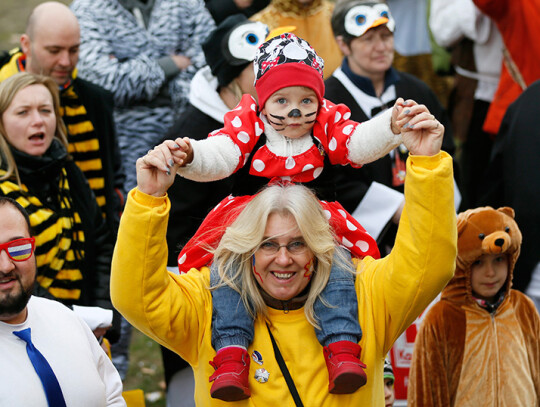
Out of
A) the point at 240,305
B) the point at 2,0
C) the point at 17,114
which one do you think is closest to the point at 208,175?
the point at 240,305

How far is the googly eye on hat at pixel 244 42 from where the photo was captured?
4.38 m

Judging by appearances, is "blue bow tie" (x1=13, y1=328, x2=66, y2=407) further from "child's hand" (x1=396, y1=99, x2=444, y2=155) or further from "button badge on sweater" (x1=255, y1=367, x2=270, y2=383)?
"child's hand" (x1=396, y1=99, x2=444, y2=155)

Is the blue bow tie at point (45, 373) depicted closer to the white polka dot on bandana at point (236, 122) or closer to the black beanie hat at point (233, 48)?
the white polka dot on bandana at point (236, 122)

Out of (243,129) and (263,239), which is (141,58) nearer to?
(243,129)

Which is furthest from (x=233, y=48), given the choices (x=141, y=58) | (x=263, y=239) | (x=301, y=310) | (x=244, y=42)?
(x=301, y=310)

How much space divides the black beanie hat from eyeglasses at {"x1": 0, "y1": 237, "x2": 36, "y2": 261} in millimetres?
1783

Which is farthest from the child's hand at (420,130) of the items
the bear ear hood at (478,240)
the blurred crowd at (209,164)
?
the bear ear hood at (478,240)

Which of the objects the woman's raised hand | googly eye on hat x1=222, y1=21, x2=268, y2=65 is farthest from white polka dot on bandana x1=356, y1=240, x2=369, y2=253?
googly eye on hat x1=222, y1=21, x2=268, y2=65

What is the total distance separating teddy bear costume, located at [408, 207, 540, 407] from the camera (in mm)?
3822

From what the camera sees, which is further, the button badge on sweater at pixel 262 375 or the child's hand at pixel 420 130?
the button badge on sweater at pixel 262 375

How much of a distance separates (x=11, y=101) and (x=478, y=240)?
2.35 metres

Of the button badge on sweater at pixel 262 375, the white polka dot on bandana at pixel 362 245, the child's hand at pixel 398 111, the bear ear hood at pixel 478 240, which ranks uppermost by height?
the child's hand at pixel 398 111

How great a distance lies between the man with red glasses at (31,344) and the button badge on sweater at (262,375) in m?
0.58

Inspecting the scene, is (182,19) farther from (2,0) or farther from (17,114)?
(2,0)
